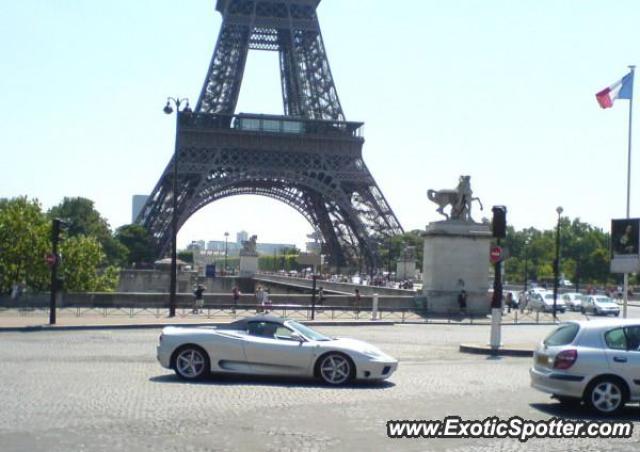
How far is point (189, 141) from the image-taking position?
89.0m

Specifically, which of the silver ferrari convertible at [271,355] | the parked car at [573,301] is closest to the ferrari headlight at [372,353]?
the silver ferrari convertible at [271,355]

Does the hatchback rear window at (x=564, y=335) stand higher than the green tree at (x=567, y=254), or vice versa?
the green tree at (x=567, y=254)

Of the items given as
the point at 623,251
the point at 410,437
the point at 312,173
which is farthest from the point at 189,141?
the point at 410,437

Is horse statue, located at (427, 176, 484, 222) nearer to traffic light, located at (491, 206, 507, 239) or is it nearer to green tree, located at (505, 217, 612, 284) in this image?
traffic light, located at (491, 206, 507, 239)

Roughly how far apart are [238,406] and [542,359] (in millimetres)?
4700

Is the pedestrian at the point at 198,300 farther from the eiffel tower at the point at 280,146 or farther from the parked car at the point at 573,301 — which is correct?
the eiffel tower at the point at 280,146

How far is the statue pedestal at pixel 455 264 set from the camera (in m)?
45.9

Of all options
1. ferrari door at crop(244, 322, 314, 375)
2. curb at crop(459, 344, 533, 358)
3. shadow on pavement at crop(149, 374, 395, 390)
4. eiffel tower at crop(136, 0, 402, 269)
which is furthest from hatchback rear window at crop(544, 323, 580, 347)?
eiffel tower at crop(136, 0, 402, 269)

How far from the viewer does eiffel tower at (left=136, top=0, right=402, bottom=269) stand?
290 feet

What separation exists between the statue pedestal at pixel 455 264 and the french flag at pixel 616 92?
15577 mm

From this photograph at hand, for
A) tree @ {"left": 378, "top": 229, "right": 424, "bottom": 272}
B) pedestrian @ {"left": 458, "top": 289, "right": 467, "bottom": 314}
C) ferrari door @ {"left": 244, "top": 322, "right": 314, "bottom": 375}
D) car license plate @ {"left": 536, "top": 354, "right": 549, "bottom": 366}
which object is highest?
tree @ {"left": 378, "top": 229, "right": 424, "bottom": 272}

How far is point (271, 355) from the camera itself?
18.0m

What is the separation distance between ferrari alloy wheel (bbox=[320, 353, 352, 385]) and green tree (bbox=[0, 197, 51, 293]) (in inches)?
1588

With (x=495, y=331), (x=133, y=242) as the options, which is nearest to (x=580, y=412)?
(x=495, y=331)
